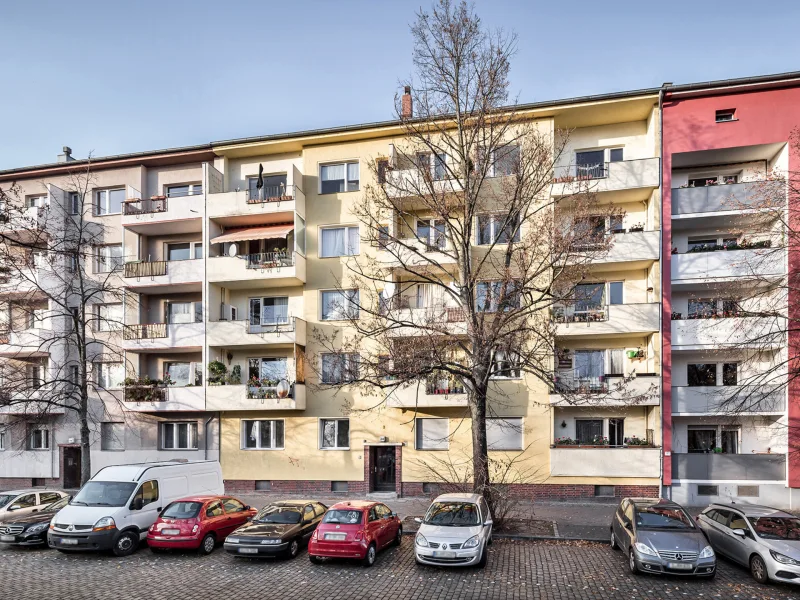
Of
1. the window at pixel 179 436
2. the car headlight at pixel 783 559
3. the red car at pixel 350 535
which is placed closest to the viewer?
the car headlight at pixel 783 559

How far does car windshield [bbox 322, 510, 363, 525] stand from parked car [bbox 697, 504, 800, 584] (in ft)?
28.6

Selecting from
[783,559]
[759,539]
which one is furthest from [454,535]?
[783,559]

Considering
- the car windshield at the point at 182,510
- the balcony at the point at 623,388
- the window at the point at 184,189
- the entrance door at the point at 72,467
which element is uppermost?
the window at the point at 184,189

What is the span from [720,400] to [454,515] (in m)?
12.4

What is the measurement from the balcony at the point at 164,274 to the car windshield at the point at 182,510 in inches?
466

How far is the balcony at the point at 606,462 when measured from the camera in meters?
20.7

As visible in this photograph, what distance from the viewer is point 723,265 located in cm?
2066

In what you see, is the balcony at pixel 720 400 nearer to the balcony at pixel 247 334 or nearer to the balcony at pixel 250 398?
the balcony at pixel 250 398

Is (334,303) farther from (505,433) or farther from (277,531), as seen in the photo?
(277,531)

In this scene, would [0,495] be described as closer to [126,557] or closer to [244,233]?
[126,557]

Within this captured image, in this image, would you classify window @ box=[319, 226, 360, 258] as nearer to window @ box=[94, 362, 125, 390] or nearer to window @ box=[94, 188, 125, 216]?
window @ box=[94, 188, 125, 216]

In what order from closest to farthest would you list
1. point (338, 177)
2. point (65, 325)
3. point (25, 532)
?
point (25, 532)
point (338, 177)
point (65, 325)

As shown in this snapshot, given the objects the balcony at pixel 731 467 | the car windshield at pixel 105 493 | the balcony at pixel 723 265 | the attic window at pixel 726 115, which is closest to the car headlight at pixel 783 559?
the balcony at pixel 731 467

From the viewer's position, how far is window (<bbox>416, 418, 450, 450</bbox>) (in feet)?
75.0
